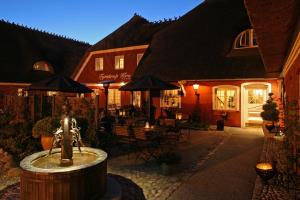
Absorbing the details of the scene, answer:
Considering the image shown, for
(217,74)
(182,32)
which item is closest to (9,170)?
(217,74)

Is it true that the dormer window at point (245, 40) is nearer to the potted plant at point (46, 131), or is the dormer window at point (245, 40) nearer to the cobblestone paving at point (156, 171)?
the cobblestone paving at point (156, 171)

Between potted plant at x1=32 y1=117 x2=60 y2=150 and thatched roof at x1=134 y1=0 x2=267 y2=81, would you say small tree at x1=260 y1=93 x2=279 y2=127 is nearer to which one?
thatched roof at x1=134 y1=0 x2=267 y2=81

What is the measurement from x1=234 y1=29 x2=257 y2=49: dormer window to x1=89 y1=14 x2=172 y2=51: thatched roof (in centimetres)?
649

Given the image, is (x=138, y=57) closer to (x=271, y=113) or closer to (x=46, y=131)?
(x=271, y=113)

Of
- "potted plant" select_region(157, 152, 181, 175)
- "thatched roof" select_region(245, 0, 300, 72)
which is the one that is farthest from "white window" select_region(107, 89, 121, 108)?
"thatched roof" select_region(245, 0, 300, 72)

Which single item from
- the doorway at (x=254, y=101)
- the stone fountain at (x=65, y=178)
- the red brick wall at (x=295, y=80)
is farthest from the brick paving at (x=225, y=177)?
the doorway at (x=254, y=101)

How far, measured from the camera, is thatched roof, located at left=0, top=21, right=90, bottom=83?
2100 centimetres

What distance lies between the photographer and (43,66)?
76.8ft

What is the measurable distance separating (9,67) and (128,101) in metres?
10.6

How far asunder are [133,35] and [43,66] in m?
9.46

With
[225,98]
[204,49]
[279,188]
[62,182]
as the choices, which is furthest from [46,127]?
[204,49]

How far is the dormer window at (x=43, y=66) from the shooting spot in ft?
75.0

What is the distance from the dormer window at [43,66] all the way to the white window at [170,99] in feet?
41.7

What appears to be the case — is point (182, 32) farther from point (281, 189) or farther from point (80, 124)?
point (281, 189)
